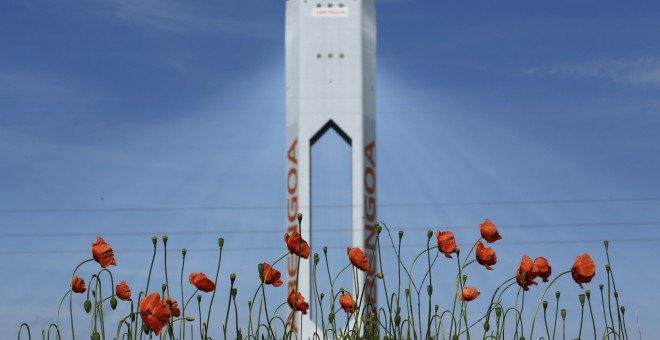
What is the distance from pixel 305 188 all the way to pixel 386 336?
1481 centimetres

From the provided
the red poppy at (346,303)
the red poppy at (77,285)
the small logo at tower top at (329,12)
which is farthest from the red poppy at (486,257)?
the small logo at tower top at (329,12)

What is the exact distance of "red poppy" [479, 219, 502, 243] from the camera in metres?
3.60

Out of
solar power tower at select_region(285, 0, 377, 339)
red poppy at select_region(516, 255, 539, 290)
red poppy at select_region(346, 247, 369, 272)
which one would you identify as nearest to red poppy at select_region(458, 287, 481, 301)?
red poppy at select_region(516, 255, 539, 290)

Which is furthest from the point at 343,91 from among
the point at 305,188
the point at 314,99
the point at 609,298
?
the point at 609,298

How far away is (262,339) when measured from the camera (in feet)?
13.4

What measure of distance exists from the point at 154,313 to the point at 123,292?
58 centimetres

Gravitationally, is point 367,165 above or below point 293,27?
below

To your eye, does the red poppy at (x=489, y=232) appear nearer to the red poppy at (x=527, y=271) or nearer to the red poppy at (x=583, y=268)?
the red poppy at (x=527, y=271)

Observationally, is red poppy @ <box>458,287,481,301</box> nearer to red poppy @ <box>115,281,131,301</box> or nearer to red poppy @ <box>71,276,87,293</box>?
red poppy @ <box>115,281,131,301</box>

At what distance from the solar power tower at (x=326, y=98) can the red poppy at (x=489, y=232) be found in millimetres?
15132

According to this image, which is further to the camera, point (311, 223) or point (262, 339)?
point (311, 223)

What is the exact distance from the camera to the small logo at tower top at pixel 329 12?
1920 centimetres

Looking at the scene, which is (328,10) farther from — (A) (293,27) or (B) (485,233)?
(B) (485,233)

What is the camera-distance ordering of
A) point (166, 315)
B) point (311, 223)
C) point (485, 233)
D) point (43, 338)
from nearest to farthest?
1. point (166, 315)
2. point (485, 233)
3. point (43, 338)
4. point (311, 223)
